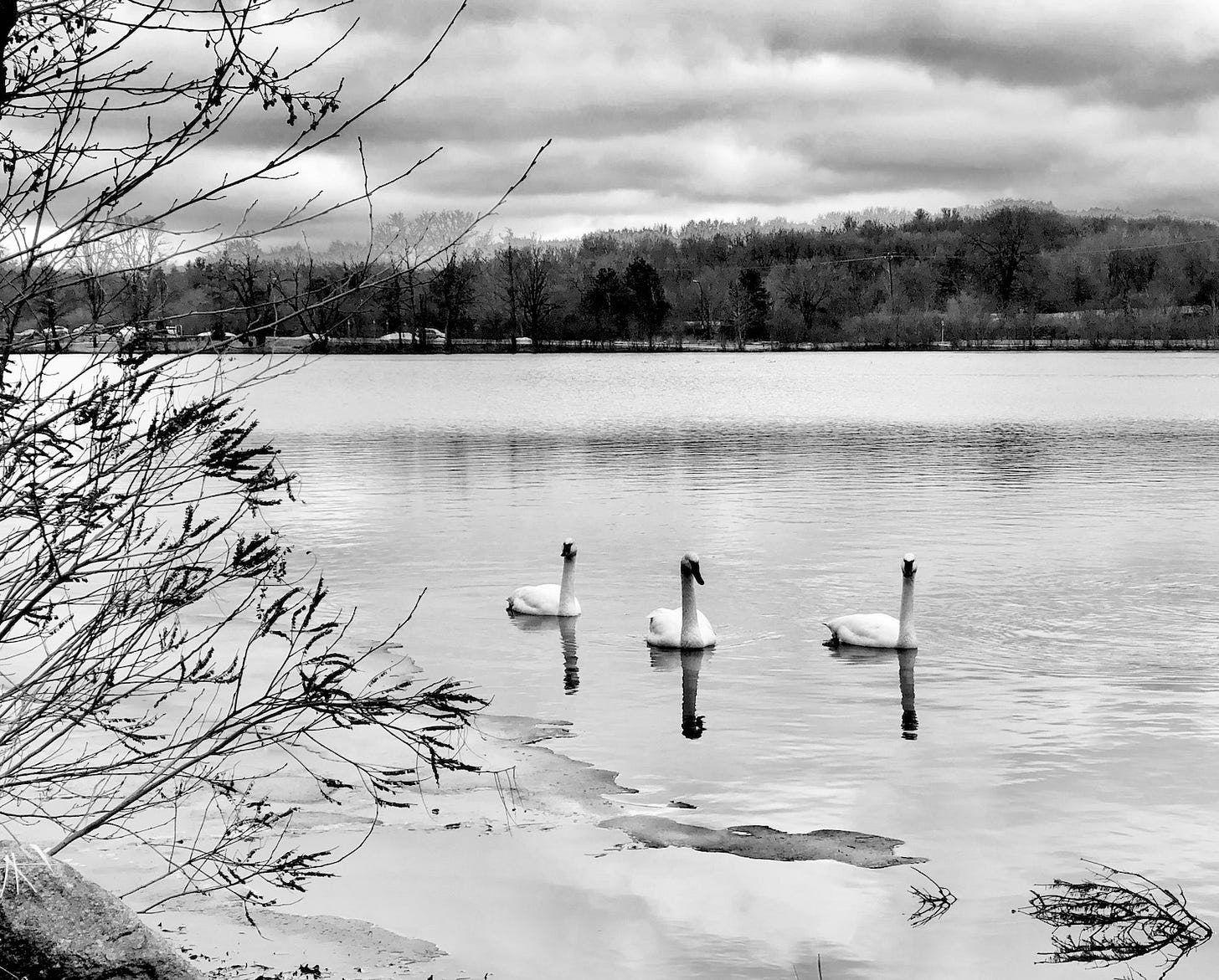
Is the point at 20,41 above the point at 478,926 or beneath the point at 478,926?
above

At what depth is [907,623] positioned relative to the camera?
653 inches

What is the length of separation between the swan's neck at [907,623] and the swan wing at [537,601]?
4791 millimetres

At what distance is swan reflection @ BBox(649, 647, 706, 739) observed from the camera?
13.5m

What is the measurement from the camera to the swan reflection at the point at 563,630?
52.7 feet

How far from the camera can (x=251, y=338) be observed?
5637mm

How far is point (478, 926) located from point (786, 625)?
9865mm

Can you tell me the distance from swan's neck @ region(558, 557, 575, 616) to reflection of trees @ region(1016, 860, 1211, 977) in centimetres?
999

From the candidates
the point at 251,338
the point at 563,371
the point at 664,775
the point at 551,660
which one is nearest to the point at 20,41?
the point at 251,338

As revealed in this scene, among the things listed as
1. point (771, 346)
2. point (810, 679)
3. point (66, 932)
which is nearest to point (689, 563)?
point (810, 679)

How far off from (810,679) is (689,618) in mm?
1859

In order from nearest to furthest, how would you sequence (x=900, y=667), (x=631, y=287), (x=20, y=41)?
(x=20, y=41) → (x=900, y=667) → (x=631, y=287)

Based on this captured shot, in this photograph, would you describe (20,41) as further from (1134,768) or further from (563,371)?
(563,371)

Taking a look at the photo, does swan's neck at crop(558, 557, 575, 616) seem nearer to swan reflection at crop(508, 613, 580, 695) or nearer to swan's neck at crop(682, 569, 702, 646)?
swan reflection at crop(508, 613, 580, 695)

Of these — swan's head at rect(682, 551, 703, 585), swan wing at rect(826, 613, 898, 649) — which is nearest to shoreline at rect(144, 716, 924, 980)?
swan's head at rect(682, 551, 703, 585)
